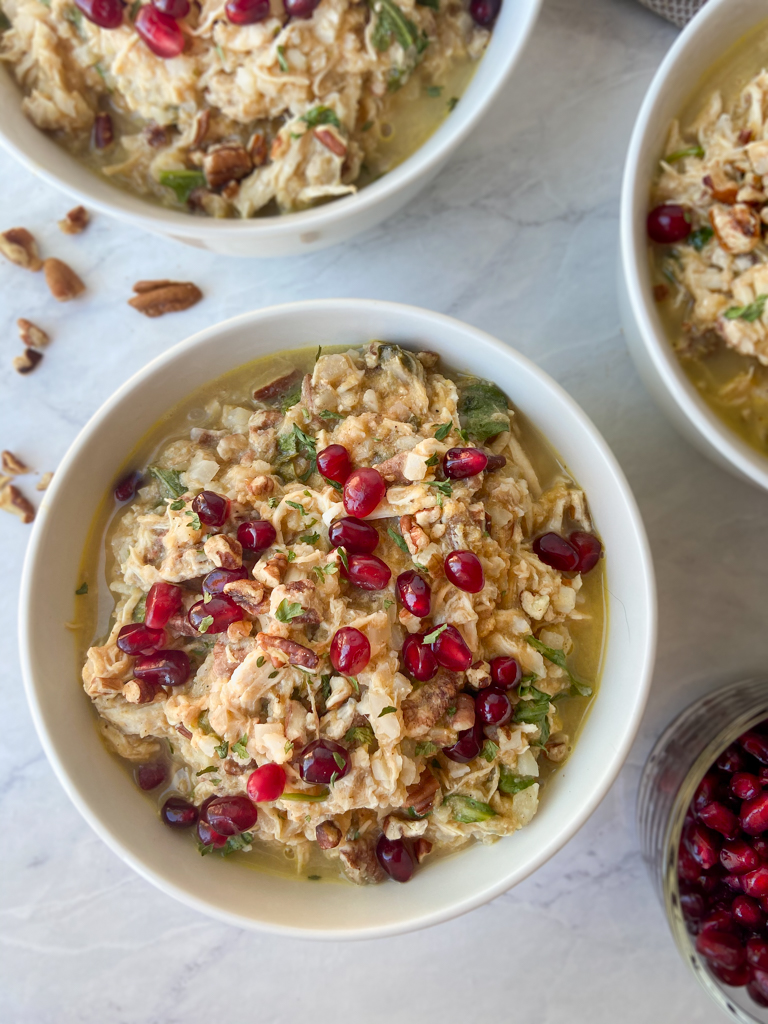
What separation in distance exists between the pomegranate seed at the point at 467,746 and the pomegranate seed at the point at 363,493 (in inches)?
25.5

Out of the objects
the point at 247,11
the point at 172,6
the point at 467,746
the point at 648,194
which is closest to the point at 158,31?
the point at 172,6

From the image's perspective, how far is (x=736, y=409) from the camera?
2.74m

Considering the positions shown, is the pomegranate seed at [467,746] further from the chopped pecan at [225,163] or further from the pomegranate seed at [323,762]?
the chopped pecan at [225,163]

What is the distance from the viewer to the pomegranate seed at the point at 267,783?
6.91 feet

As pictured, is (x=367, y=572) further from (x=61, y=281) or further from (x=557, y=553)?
(x=61, y=281)

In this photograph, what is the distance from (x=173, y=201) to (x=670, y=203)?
65.0 inches

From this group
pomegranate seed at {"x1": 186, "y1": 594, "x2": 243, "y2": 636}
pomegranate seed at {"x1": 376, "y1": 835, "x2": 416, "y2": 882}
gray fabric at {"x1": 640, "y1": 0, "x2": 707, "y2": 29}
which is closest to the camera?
pomegranate seed at {"x1": 186, "y1": 594, "x2": 243, "y2": 636}

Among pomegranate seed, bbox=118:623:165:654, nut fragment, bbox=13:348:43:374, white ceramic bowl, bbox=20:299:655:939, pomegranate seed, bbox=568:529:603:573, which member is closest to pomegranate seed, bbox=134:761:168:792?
white ceramic bowl, bbox=20:299:655:939

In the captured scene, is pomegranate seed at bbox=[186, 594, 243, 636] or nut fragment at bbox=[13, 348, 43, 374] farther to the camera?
nut fragment at bbox=[13, 348, 43, 374]

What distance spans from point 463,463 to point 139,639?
3.30 feet

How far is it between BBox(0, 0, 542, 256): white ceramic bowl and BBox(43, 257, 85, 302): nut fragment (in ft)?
1.49

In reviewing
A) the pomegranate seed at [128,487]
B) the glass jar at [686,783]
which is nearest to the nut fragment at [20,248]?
the pomegranate seed at [128,487]

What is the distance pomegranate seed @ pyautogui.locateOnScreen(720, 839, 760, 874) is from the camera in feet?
8.50

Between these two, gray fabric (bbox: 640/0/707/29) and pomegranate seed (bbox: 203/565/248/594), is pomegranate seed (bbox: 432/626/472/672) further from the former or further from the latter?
gray fabric (bbox: 640/0/707/29)
